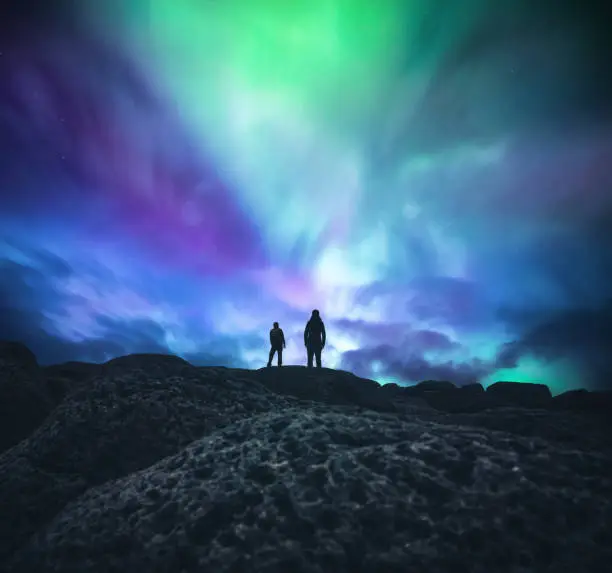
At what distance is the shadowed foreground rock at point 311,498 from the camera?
14.5 feet

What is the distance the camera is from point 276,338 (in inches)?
753

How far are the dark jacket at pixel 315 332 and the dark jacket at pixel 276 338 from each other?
1444mm

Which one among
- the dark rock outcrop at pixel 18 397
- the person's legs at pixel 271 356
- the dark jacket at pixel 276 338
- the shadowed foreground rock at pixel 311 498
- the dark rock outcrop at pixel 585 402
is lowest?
the shadowed foreground rock at pixel 311 498

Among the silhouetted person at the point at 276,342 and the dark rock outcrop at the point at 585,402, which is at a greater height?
the silhouetted person at the point at 276,342

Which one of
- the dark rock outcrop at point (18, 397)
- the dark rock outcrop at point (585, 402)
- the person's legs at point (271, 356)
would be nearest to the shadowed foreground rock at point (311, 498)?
the dark rock outcrop at point (18, 397)

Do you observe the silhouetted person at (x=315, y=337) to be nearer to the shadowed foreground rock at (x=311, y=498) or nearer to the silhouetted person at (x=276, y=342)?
the silhouetted person at (x=276, y=342)

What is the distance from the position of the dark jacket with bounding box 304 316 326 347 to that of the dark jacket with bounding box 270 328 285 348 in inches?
56.9

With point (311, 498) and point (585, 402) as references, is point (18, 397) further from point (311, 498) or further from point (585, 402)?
point (585, 402)

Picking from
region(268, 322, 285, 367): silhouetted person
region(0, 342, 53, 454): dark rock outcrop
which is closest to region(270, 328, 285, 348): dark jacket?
region(268, 322, 285, 367): silhouetted person

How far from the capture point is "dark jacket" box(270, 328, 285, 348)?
19094mm

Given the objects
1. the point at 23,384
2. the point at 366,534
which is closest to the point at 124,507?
the point at 366,534

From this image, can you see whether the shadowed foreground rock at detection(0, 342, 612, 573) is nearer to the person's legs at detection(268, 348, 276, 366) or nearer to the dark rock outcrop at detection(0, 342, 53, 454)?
the dark rock outcrop at detection(0, 342, 53, 454)

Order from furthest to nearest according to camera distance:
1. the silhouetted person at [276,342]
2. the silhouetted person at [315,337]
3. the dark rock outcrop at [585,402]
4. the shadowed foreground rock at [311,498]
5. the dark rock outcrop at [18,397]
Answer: the silhouetted person at [276,342]
the silhouetted person at [315,337]
the dark rock outcrop at [585,402]
the dark rock outcrop at [18,397]
the shadowed foreground rock at [311,498]

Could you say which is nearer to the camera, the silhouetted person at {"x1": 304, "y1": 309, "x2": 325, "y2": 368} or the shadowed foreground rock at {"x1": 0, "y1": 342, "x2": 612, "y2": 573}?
the shadowed foreground rock at {"x1": 0, "y1": 342, "x2": 612, "y2": 573}
